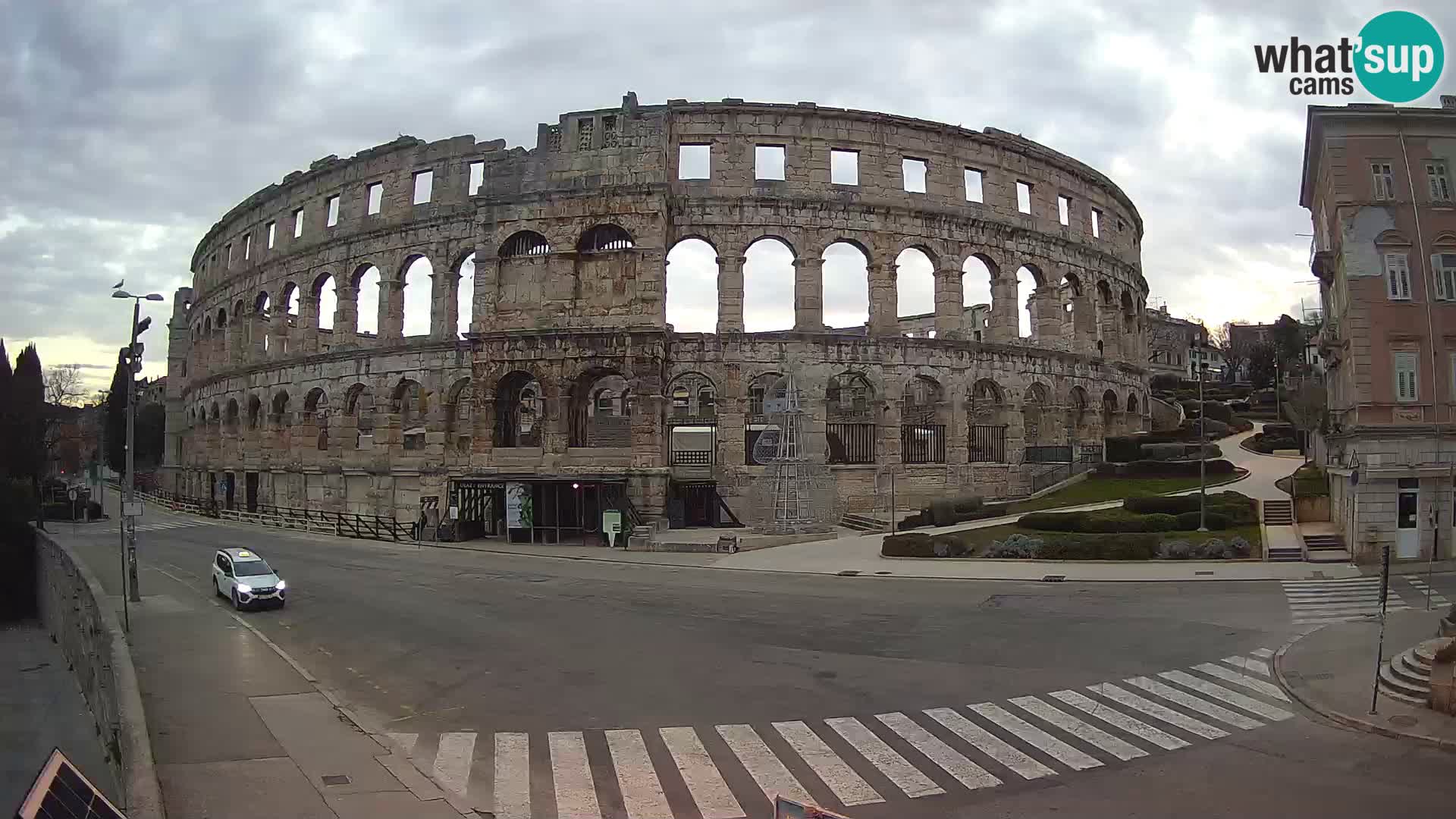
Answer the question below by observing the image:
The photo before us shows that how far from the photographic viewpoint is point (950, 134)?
44.6m

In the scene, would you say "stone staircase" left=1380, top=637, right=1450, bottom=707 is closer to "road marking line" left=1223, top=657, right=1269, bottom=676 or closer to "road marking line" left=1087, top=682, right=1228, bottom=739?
"road marking line" left=1223, top=657, right=1269, bottom=676

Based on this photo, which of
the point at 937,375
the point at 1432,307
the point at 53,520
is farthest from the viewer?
the point at 53,520

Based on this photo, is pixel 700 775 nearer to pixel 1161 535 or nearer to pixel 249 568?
pixel 249 568

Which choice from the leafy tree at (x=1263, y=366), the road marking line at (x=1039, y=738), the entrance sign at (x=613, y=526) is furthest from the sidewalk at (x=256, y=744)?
the leafy tree at (x=1263, y=366)

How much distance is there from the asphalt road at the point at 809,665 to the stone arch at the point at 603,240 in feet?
58.8

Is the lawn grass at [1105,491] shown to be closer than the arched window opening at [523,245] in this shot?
Yes

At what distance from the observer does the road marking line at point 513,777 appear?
9523 mm

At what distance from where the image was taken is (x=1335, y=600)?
21219 mm

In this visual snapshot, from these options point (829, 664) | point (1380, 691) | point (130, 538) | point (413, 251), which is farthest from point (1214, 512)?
point (413, 251)

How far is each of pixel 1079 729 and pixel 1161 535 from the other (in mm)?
19441

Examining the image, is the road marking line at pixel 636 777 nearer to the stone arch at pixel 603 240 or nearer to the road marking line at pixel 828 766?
the road marking line at pixel 828 766

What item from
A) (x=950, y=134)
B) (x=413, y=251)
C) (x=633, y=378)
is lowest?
(x=633, y=378)

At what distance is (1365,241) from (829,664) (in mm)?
22586

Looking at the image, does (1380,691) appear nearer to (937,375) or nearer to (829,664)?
(829,664)
